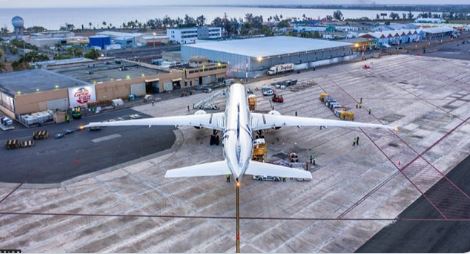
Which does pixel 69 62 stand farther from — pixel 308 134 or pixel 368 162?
pixel 368 162

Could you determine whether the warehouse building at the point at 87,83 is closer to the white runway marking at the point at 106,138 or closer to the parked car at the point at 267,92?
the white runway marking at the point at 106,138

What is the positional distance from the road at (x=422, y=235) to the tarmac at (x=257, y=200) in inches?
22.5

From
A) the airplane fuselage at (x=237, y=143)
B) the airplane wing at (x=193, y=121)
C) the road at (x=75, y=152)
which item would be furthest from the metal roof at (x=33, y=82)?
the airplane fuselage at (x=237, y=143)

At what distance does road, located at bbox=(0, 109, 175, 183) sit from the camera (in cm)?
4581

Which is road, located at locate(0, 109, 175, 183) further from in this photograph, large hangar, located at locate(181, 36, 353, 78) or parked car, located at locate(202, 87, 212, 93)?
large hangar, located at locate(181, 36, 353, 78)

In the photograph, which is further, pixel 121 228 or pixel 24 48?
pixel 24 48

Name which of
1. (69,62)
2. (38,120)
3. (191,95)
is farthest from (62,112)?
(69,62)

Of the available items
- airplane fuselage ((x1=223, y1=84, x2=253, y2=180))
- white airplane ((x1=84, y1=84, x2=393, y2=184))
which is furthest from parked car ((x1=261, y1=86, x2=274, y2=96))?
airplane fuselage ((x1=223, y1=84, x2=253, y2=180))

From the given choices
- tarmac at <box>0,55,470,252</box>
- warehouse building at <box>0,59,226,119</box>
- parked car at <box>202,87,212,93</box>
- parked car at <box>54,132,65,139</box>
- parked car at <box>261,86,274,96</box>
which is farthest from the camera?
parked car at <box>202,87,212,93</box>

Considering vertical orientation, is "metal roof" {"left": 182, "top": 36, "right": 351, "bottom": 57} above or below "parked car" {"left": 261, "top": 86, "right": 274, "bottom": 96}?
above

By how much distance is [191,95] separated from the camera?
282 ft

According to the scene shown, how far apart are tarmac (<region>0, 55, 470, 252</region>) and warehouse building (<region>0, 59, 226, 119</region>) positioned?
27.2 metres

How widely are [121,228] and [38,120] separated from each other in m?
39.7

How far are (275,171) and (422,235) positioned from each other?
1359cm
